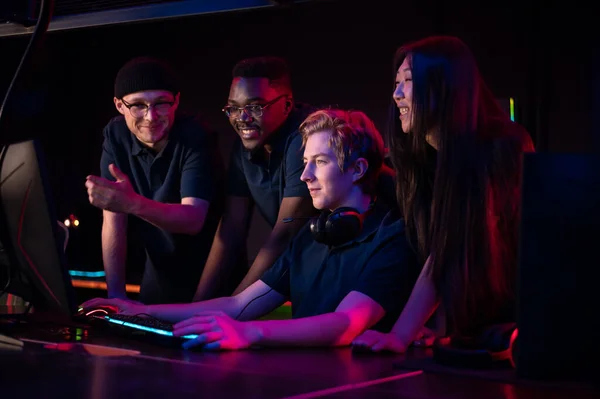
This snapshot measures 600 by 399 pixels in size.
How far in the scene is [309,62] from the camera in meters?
5.08

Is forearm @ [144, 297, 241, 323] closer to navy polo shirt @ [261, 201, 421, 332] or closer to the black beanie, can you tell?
navy polo shirt @ [261, 201, 421, 332]

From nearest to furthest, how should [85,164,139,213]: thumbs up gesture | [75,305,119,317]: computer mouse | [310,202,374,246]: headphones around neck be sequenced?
[310,202,374,246]: headphones around neck < [75,305,119,317]: computer mouse < [85,164,139,213]: thumbs up gesture

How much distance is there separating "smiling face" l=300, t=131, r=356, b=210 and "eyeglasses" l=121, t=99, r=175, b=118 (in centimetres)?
84

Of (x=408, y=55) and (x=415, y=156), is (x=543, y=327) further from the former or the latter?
(x=408, y=55)

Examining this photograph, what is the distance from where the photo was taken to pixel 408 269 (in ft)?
6.59

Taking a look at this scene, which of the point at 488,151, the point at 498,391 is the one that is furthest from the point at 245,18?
the point at 498,391

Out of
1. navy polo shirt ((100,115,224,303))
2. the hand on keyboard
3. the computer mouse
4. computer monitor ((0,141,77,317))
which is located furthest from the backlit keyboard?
navy polo shirt ((100,115,224,303))

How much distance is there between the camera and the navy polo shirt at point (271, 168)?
2.66 m

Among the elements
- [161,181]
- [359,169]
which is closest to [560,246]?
[359,169]

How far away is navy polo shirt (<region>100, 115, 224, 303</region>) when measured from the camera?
2.87 metres

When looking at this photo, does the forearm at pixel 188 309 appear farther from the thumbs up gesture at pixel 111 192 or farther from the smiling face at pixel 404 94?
the smiling face at pixel 404 94

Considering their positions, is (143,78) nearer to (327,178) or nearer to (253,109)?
(253,109)

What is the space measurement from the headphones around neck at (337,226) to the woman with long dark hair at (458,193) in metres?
0.19

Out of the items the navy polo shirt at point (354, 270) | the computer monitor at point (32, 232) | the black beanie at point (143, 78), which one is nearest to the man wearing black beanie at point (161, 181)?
the black beanie at point (143, 78)
